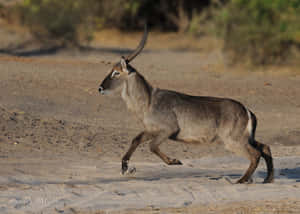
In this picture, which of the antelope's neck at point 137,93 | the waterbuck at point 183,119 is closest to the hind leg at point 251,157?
the waterbuck at point 183,119

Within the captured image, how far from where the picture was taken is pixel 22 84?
12.5 m

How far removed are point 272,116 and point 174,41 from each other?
1155 centimetres

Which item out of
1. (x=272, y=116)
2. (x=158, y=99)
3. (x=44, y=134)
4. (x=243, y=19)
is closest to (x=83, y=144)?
(x=44, y=134)

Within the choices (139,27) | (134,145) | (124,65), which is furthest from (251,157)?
(139,27)

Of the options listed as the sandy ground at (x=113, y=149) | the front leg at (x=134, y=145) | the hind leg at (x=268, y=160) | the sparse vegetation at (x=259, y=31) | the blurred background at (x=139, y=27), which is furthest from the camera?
the blurred background at (x=139, y=27)

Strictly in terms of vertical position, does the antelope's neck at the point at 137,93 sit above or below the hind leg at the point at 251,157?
above

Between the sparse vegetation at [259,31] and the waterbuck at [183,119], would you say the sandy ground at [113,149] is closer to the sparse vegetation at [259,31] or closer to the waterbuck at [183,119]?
the waterbuck at [183,119]

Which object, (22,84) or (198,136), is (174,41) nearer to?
(22,84)

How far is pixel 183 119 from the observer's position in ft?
24.1

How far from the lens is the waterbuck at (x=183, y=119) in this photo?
7.28 m

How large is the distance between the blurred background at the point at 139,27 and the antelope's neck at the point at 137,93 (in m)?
9.83

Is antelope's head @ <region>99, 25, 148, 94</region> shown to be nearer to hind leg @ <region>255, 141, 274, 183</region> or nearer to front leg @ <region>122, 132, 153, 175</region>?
front leg @ <region>122, 132, 153, 175</region>

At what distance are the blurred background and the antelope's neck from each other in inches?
387

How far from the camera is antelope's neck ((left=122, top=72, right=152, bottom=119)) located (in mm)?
7430
